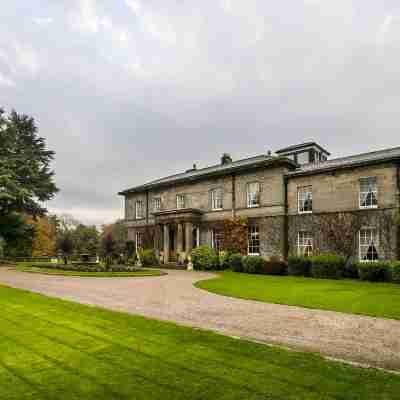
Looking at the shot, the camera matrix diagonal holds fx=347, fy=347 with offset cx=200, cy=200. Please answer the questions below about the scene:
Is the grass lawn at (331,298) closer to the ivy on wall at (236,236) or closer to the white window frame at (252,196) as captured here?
the ivy on wall at (236,236)

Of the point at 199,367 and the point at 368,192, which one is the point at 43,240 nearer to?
the point at 368,192

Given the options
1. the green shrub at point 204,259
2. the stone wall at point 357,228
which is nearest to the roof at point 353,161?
the stone wall at point 357,228

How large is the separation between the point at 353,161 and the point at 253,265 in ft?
31.4

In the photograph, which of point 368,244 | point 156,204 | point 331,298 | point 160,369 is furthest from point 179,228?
point 160,369

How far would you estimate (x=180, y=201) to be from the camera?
108 feet

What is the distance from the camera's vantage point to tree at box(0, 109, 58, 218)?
109ft

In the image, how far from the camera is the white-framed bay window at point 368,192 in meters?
21.4

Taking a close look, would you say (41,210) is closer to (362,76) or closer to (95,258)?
(95,258)

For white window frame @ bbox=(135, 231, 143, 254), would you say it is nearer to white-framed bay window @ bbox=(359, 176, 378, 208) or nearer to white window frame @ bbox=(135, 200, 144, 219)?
white window frame @ bbox=(135, 200, 144, 219)

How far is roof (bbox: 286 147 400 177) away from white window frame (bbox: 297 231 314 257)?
4.22m

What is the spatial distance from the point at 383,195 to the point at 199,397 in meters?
20.5

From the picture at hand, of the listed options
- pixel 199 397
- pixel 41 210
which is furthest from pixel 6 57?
pixel 41 210

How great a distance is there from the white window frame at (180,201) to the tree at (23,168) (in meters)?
14.7

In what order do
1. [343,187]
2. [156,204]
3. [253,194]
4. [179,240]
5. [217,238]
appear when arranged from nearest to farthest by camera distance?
[343,187]
[253,194]
[217,238]
[179,240]
[156,204]
